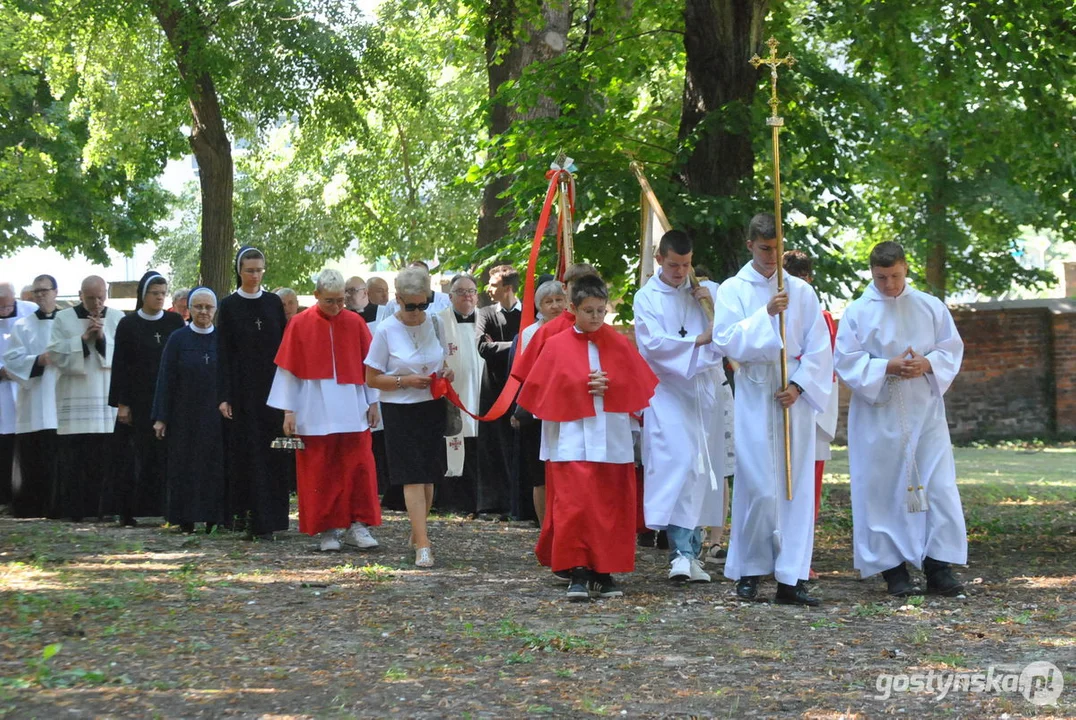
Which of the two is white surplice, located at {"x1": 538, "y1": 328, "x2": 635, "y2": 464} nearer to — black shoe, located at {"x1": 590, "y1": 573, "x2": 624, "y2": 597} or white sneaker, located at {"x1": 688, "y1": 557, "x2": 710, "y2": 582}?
black shoe, located at {"x1": 590, "y1": 573, "x2": 624, "y2": 597}

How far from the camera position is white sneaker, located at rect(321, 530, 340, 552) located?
37.5ft

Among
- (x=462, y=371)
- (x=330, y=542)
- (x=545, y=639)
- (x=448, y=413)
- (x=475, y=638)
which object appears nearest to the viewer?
(x=545, y=639)

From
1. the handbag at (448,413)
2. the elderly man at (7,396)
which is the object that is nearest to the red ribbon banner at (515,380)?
the handbag at (448,413)

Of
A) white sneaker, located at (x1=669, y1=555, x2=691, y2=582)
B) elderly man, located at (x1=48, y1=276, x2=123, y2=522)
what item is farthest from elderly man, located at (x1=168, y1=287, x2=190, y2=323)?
white sneaker, located at (x1=669, y1=555, x2=691, y2=582)

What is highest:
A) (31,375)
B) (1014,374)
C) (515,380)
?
(1014,374)

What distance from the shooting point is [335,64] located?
22.0 meters

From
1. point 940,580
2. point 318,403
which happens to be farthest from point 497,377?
point 940,580

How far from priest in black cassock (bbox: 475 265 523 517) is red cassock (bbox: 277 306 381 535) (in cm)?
188

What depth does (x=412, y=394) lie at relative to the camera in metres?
10.6

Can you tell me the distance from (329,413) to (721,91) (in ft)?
17.2

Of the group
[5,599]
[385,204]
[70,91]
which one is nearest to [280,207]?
[385,204]

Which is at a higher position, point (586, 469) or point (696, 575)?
point (586, 469)

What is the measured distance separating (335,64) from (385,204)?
16.7 m

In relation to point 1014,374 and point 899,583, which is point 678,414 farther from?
point 1014,374
